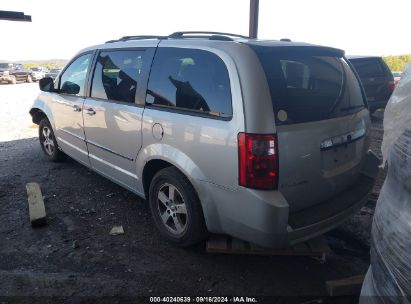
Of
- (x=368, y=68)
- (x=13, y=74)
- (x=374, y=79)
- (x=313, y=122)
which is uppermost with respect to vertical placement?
(x=313, y=122)

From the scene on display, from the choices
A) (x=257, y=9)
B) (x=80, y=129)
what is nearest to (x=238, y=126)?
(x=80, y=129)

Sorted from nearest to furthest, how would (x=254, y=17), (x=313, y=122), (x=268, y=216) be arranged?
(x=268, y=216), (x=313, y=122), (x=254, y=17)

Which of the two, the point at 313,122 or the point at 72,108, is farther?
the point at 72,108

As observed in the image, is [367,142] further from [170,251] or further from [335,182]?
[170,251]

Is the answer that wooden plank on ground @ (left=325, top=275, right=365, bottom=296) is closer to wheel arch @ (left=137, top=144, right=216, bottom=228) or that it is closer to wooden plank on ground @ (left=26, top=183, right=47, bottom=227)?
wheel arch @ (left=137, top=144, right=216, bottom=228)

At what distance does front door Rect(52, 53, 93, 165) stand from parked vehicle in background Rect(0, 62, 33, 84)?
28.0 meters

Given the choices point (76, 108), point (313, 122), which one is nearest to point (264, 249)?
point (313, 122)

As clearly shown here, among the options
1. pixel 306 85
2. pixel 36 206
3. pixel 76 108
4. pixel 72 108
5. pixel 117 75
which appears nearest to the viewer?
pixel 306 85

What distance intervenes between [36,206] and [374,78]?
8.15 m

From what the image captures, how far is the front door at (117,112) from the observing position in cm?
333

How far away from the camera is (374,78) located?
8.57m

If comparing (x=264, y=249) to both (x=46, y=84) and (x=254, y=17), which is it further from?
(x=254, y=17)

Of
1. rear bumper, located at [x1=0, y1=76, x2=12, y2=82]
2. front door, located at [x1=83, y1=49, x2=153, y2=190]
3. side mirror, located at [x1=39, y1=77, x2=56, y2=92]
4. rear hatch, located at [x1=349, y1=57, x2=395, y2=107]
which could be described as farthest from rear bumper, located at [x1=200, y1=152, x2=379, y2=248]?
rear bumper, located at [x1=0, y1=76, x2=12, y2=82]

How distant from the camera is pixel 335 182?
111 inches
